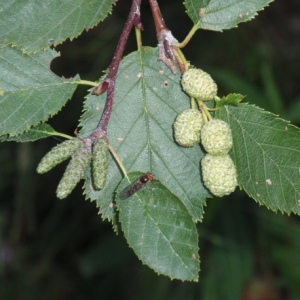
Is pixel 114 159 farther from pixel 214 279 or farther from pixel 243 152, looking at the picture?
pixel 214 279

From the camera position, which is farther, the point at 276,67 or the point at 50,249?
the point at 276,67

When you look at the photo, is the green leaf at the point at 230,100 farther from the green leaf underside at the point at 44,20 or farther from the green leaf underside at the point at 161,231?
the green leaf underside at the point at 44,20

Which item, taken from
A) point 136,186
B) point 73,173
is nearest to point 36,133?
point 73,173

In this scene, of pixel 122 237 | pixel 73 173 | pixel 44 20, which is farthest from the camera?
pixel 122 237

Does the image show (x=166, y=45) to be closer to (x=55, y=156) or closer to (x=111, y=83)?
(x=111, y=83)

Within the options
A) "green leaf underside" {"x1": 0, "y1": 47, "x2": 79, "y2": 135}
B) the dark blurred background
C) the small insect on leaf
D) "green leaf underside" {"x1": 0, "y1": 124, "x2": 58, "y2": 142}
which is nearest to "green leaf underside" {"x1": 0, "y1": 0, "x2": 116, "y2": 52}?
"green leaf underside" {"x1": 0, "y1": 47, "x2": 79, "y2": 135}

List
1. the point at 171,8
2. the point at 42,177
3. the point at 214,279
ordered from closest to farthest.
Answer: the point at 214,279 → the point at 171,8 → the point at 42,177

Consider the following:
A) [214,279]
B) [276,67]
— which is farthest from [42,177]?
[276,67]
